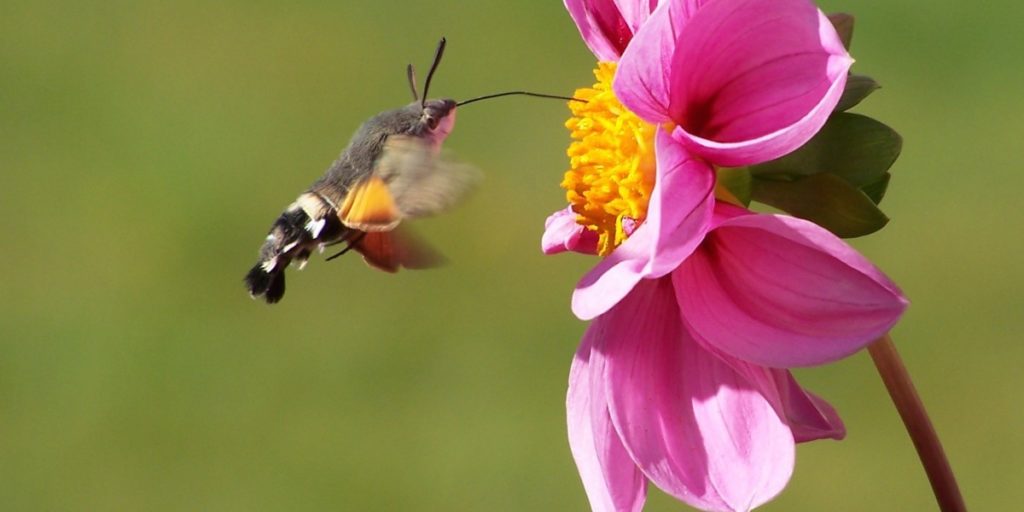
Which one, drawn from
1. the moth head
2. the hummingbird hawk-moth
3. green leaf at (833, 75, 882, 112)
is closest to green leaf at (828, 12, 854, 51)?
green leaf at (833, 75, 882, 112)

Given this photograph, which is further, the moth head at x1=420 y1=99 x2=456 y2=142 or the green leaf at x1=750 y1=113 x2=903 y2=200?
the moth head at x1=420 y1=99 x2=456 y2=142

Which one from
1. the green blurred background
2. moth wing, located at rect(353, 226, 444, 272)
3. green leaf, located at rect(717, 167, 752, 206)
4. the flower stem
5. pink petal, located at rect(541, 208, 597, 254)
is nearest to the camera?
the flower stem

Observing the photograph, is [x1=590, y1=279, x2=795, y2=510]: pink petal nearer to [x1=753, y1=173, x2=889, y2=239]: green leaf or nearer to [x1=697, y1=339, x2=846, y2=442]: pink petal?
[x1=697, y1=339, x2=846, y2=442]: pink petal

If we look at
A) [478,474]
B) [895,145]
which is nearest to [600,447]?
[895,145]

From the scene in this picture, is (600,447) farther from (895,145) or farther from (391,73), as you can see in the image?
(391,73)

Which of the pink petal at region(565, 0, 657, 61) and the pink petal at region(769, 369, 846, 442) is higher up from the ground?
the pink petal at region(565, 0, 657, 61)

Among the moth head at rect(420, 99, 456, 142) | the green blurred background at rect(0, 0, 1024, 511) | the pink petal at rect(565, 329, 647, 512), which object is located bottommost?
the green blurred background at rect(0, 0, 1024, 511)

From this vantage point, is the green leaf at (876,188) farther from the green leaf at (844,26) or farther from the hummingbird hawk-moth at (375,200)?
the hummingbird hawk-moth at (375,200)
